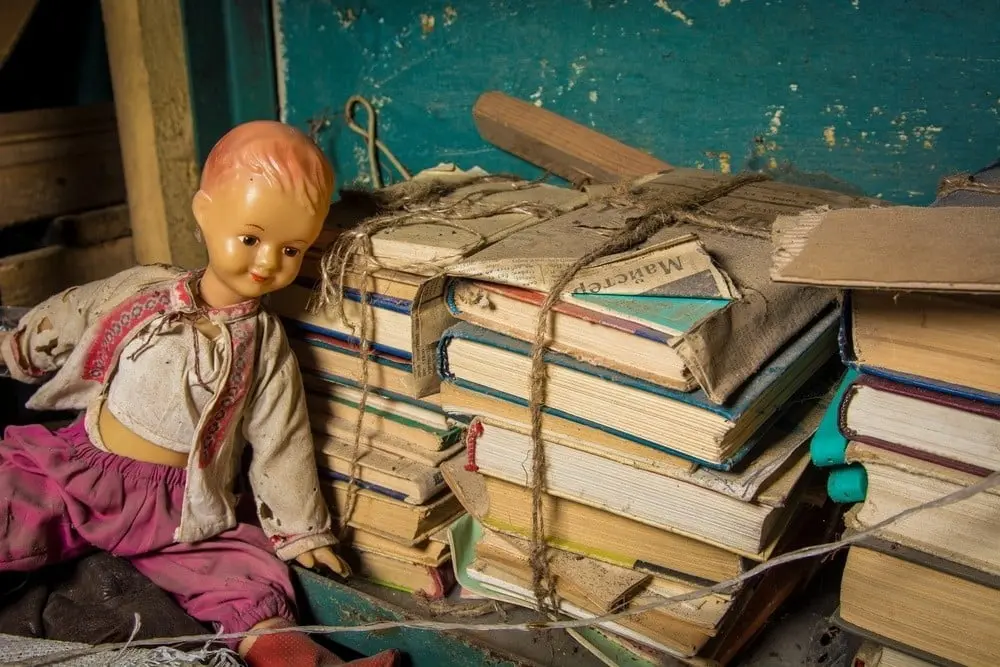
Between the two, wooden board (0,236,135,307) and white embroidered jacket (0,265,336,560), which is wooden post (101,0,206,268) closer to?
wooden board (0,236,135,307)

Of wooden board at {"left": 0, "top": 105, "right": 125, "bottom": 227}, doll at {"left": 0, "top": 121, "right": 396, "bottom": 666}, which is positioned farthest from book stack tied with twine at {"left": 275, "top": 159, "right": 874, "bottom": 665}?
wooden board at {"left": 0, "top": 105, "right": 125, "bottom": 227}

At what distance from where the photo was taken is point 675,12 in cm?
161

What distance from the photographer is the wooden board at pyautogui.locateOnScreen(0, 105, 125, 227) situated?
198 cm

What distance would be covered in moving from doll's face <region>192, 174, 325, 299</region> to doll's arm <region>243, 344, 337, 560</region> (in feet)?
0.51

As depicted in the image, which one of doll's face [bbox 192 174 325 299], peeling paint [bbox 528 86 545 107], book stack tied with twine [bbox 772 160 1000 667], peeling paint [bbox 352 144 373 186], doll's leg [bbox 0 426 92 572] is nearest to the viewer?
book stack tied with twine [bbox 772 160 1000 667]

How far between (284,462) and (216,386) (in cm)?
18

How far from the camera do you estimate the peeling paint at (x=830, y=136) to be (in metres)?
1.55

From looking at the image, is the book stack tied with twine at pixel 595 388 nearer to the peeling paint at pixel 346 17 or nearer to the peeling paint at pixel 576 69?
the peeling paint at pixel 576 69

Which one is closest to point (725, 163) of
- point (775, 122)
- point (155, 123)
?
point (775, 122)

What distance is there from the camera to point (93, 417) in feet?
4.32

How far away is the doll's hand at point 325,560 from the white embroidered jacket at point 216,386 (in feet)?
0.05

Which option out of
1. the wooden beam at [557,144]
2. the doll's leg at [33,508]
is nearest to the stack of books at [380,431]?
the doll's leg at [33,508]

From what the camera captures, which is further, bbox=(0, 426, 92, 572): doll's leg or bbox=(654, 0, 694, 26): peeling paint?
bbox=(654, 0, 694, 26): peeling paint

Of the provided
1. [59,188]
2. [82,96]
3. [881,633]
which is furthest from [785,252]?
[82,96]
